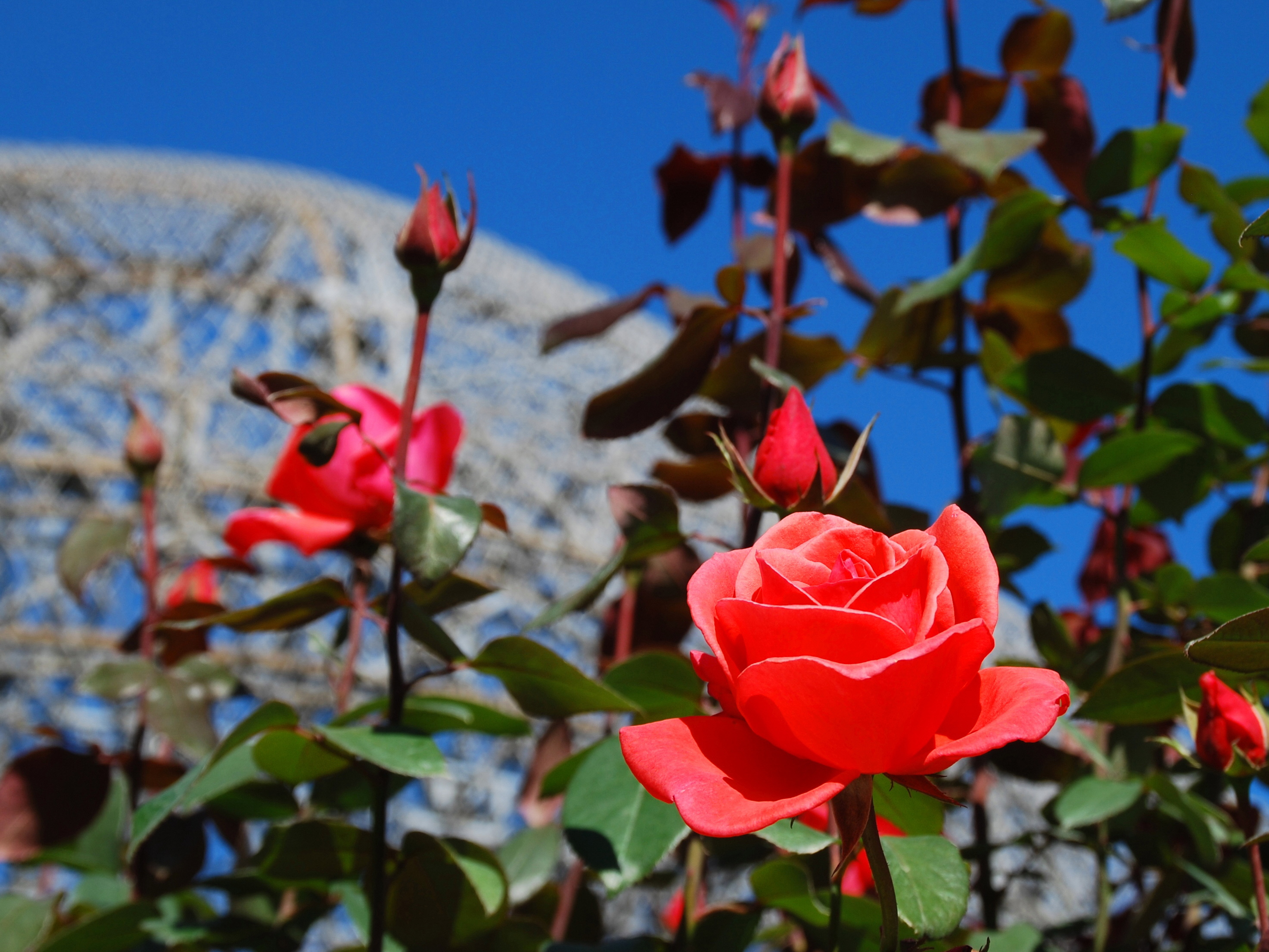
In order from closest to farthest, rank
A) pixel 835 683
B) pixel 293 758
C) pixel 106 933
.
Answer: pixel 835 683 < pixel 293 758 < pixel 106 933

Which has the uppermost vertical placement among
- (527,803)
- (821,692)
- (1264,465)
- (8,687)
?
(1264,465)

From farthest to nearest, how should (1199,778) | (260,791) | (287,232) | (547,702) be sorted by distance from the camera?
(287,232), (1199,778), (260,791), (547,702)

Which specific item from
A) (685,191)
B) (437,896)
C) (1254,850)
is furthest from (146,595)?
(1254,850)

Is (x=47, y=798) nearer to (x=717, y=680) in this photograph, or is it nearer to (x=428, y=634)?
(x=428, y=634)

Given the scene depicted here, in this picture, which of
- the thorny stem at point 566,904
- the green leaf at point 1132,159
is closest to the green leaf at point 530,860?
the thorny stem at point 566,904

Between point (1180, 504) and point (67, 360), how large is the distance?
13.0 meters

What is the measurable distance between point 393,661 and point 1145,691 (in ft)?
1.42

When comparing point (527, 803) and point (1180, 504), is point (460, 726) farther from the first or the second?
point (1180, 504)

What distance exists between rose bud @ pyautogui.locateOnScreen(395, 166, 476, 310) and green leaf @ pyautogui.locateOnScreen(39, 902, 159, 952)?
511 mm

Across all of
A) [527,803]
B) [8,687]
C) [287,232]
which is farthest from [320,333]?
[527,803]

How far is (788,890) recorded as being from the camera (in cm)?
77

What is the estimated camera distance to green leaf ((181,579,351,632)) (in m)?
0.75

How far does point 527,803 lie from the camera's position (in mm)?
1138

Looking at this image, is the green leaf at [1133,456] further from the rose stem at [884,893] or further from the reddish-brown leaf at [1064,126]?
the rose stem at [884,893]
